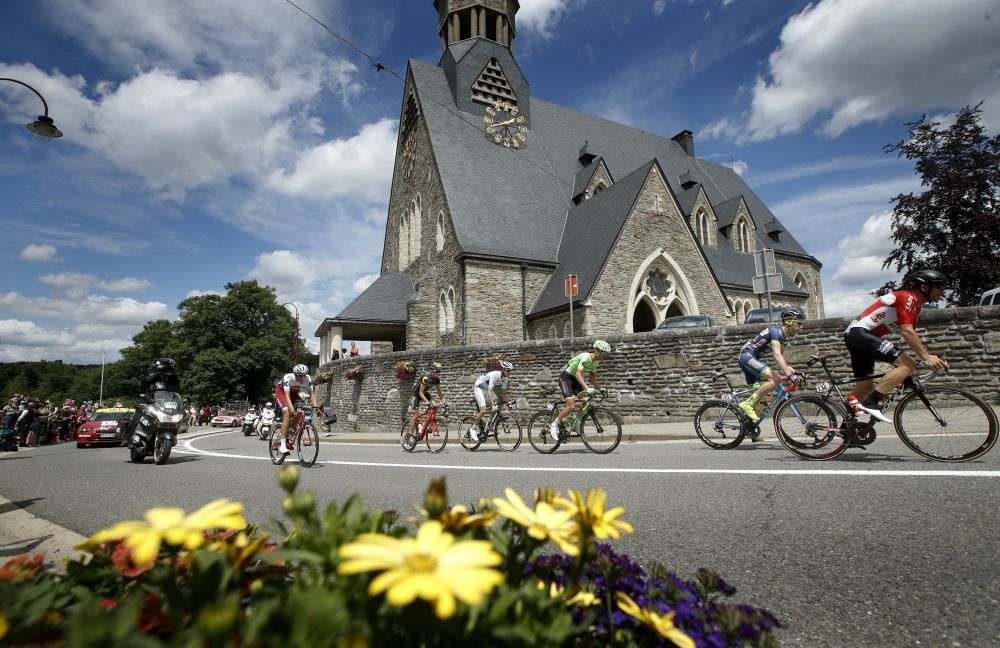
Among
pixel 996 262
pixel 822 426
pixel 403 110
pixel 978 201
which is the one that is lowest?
pixel 822 426

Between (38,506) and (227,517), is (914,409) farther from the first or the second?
(38,506)

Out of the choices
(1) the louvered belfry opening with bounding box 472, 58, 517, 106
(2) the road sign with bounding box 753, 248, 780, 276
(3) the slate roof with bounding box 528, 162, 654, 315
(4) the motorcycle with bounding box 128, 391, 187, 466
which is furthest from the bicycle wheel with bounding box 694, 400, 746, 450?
(1) the louvered belfry opening with bounding box 472, 58, 517, 106

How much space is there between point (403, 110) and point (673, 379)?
964 inches

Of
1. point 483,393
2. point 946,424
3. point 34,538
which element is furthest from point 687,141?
point 34,538

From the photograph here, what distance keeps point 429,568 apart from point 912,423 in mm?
6434

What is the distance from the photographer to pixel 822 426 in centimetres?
582

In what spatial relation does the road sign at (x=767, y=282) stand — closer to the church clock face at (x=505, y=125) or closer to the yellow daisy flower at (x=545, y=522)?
the yellow daisy flower at (x=545, y=522)

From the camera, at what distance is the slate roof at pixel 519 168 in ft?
75.6

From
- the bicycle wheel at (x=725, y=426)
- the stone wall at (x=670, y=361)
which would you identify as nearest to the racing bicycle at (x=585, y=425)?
the bicycle wheel at (x=725, y=426)

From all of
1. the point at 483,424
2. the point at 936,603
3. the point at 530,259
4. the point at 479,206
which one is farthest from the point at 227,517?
the point at 479,206

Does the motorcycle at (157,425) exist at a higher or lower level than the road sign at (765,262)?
lower

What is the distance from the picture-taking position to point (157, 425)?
9.30m

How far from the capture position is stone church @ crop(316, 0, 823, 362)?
68.4 feet

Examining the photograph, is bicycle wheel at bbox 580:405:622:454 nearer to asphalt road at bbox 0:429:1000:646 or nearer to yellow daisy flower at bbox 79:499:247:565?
asphalt road at bbox 0:429:1000:646
